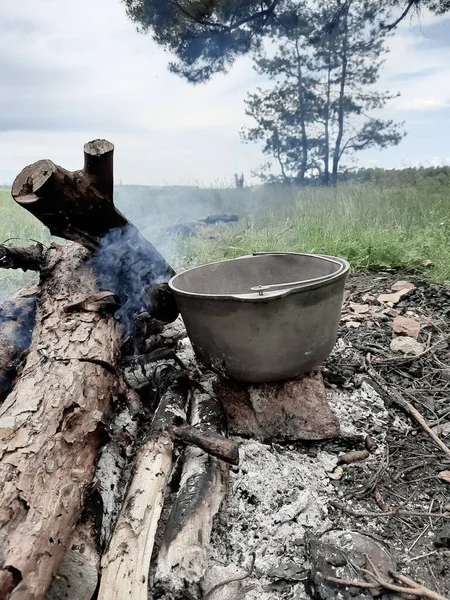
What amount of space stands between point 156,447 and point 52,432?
1.45 ft

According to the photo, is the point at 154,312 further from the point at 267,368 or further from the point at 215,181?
the point at 215,181

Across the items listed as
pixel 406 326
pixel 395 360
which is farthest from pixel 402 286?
pixel 395 360

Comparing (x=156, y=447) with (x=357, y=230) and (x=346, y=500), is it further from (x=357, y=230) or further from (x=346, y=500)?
(x=357, y=230)

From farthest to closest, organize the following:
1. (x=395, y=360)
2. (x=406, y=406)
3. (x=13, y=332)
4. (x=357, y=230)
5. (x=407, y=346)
A: 1. (x=357, y=230)
2. (x=407, y=346)
3. (x=395, y=360)
4. (x=13, y=332)
5. (x=406, y=406)

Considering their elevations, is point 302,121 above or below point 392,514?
above

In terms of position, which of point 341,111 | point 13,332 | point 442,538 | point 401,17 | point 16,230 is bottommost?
Answer: point 442,538

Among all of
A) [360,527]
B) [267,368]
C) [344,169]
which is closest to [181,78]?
[344,169]

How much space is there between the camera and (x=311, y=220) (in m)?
5.81

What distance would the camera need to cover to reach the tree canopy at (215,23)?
7301 mm

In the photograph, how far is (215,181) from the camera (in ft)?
26.8

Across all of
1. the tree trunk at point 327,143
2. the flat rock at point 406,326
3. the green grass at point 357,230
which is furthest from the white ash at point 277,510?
the tree trunk at point 327,143

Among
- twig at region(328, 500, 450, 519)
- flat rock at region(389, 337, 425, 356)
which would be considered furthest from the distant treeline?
twig at region(328, 500, 450, 519)

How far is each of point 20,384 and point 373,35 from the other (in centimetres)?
805

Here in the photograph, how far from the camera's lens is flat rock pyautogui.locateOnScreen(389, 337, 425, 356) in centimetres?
292
